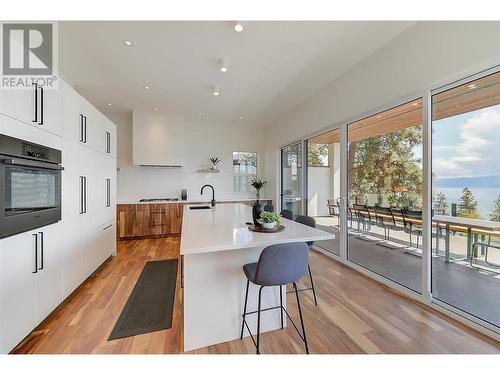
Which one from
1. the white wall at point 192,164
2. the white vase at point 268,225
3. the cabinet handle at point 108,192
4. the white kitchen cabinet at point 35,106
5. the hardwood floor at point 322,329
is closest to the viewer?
the white kitchen cabinet at point 35,106

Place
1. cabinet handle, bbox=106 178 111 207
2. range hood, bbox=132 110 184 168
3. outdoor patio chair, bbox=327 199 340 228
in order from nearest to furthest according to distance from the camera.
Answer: cabinet handle, bbox=106 178 111 207, outdoor patio chair, bbox=327 199 340 228, range hood, bbox=132 110 184 168

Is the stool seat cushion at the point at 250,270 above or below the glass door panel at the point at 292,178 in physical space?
below

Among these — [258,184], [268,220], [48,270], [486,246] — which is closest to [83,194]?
[48,270]

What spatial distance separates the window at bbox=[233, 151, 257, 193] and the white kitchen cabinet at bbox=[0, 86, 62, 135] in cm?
438

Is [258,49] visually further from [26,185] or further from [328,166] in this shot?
[26,185]

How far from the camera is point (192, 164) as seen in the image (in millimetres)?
5828

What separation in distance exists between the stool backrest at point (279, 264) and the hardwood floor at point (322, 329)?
625 millimetres

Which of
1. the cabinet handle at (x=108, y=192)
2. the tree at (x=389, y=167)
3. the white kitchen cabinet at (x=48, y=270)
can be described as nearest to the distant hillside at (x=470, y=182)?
the tree at (x=389, y=167)

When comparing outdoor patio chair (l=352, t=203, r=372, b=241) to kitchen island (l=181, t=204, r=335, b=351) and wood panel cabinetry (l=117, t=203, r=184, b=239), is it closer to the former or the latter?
kitchen island (l=181, t=204, r=335, b=351)

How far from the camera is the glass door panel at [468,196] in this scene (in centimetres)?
186

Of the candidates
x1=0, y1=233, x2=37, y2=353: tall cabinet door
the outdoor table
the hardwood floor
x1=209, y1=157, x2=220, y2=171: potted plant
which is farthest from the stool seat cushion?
x1=209, y1=157, x2=220, y2=171: potted plant

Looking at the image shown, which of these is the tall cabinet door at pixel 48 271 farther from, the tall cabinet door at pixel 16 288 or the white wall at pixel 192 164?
the white wall at pixel 192 164

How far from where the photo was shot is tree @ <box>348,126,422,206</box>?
8.25ft
